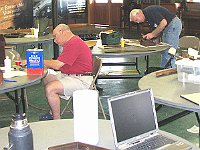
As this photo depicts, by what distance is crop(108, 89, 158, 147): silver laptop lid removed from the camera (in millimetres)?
2020

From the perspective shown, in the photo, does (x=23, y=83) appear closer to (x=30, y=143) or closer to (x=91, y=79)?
(x=91, y=79)

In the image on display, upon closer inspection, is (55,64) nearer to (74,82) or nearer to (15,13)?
(74,82)

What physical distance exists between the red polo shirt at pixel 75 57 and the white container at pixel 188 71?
135cm

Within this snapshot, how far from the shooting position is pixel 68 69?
4621 mm

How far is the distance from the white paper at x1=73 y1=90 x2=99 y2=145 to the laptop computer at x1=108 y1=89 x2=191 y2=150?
3.3 inches

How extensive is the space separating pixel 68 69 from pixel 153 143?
104 inches

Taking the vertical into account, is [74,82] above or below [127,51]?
below

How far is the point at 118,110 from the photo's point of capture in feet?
6.67

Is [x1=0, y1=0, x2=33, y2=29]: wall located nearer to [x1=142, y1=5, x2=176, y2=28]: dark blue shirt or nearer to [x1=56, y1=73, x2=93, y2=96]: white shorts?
[x1=142, y1=5, x2=176, y2=28]: dark blue shirt

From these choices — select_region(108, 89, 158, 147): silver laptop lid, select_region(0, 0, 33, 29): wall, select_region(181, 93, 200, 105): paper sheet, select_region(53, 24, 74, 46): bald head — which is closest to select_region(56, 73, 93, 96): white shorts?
select_region(53, 24, 74, 46): bald head

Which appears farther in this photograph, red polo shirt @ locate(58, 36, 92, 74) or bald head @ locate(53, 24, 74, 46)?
bald head @ locate(53, 24, 74, 46)

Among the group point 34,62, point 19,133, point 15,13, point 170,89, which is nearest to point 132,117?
point 19,133

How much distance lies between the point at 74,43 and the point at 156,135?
95.2 inches

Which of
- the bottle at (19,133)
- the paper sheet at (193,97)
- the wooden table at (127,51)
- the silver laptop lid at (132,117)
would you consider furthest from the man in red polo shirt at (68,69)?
the bottle at (19,133)
